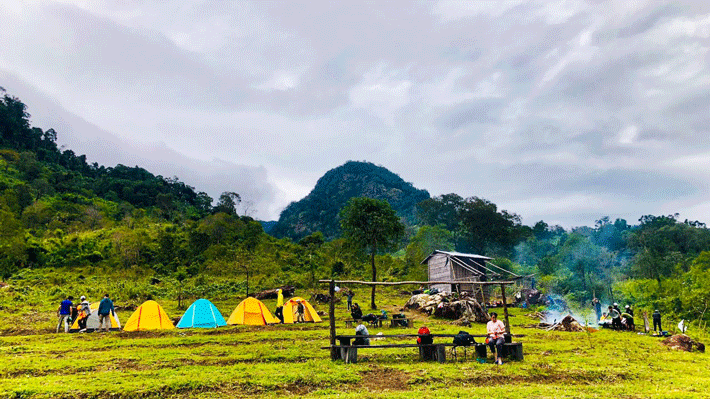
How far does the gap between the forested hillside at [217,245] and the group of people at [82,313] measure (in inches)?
479

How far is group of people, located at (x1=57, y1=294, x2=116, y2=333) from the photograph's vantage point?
22.0 m

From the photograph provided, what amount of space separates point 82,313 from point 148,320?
11.4 ft

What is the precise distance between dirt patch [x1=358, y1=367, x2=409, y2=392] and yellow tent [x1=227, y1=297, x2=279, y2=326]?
13799mm

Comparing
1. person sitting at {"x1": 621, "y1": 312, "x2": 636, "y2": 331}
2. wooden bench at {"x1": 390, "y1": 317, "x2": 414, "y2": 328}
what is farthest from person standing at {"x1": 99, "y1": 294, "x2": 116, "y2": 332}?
person sitting at {"x1": 621, "y1": 312, "x2": 636, "y2": 331}

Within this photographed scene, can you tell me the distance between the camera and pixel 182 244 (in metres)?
59.2

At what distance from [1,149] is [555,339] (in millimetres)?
122355

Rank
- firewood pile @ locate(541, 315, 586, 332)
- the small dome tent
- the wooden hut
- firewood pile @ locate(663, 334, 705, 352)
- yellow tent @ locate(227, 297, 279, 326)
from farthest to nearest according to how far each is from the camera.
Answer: the wooden hut < yellow tent @ locate(227, 297, 279, 326) < firewood pile @ locate(541, 315, 586, 332) < the small dome tent < firewood pile @ locate(663, 334, 705, 352)

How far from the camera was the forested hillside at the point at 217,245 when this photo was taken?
146 ft

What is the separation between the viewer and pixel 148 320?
2314 centimetres

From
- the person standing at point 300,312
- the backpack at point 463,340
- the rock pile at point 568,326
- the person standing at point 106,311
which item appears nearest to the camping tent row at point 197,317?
the person standing at point 300,312

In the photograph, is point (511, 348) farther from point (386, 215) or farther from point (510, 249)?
point (510, 249)

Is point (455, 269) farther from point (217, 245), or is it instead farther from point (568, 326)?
point (217, 245)

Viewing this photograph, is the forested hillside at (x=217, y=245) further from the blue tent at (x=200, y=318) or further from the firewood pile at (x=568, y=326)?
the blue tent at (x=200, y=318)

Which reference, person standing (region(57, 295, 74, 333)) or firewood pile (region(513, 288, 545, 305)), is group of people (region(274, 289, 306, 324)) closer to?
person standing (region(57, 295, 74, 333))
